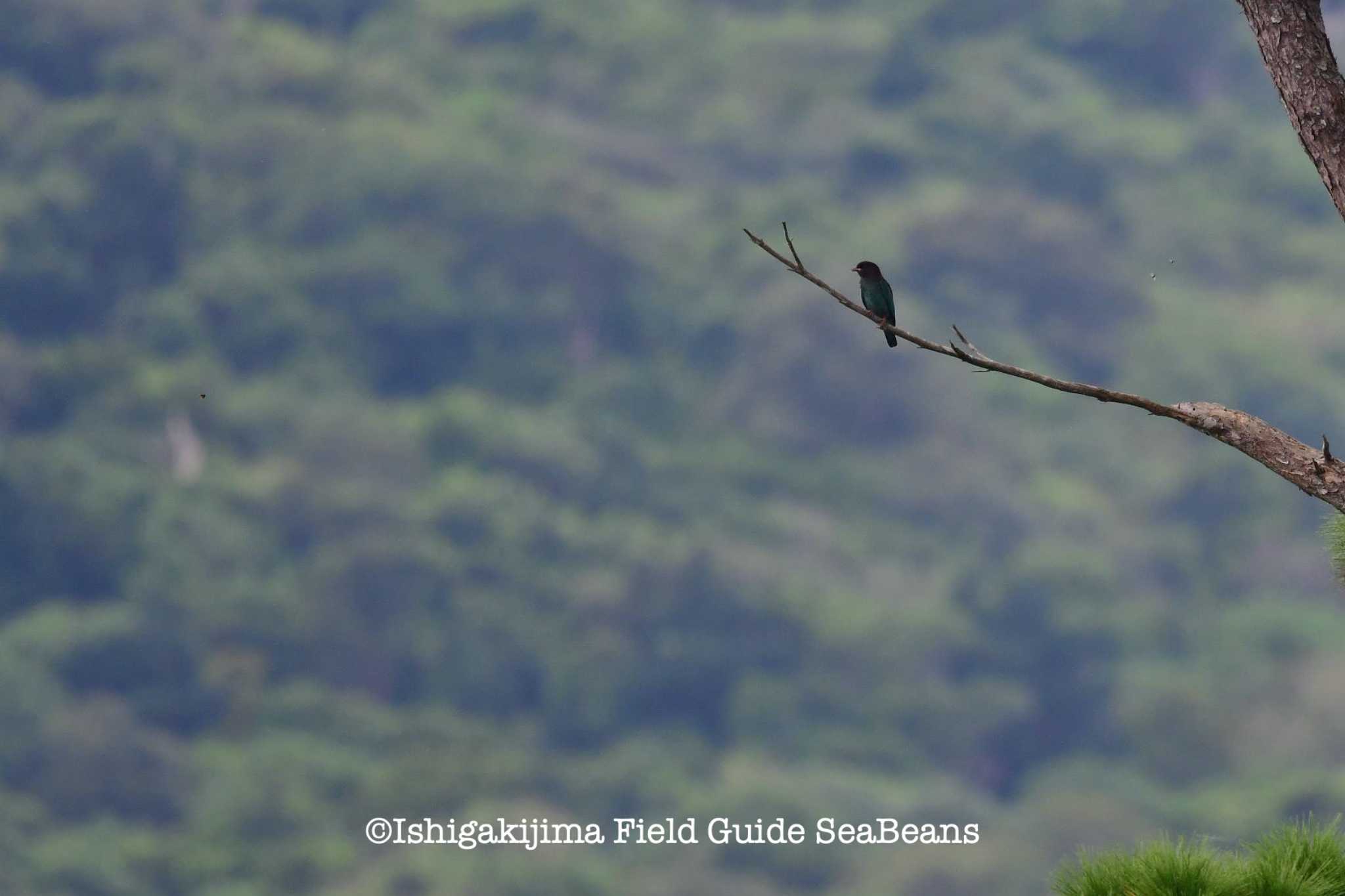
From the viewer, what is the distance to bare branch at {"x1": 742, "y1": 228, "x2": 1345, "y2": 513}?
8.54 m

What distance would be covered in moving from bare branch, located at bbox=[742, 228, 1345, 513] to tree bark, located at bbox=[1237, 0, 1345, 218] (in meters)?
1.05

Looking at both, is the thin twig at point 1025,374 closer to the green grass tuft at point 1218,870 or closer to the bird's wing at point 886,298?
the green grass tuft at point 1218,870

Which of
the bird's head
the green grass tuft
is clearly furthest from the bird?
the green grass tuft

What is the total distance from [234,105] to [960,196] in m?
56.3

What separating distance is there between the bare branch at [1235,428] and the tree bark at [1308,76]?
1046mm

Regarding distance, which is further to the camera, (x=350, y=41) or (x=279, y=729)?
(x=350, y=41)

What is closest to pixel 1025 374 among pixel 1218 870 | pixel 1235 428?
pixel 1235 428

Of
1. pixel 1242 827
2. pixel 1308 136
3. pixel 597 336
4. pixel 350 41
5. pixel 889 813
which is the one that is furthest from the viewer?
pixel 350 41

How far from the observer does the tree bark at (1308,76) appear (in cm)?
902

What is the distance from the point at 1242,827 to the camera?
348ft

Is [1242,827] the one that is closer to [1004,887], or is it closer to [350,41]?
[1004,887]

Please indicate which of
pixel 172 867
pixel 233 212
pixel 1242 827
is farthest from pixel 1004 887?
pixel 233 212

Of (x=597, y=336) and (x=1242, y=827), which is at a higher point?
(x=597, y=336)

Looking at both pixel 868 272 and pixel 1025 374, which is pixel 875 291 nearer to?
pixel 868 272
